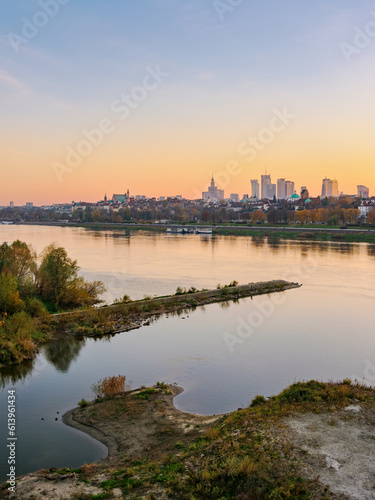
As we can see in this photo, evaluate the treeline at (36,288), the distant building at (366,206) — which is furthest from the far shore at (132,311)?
the distant building at (366,206)

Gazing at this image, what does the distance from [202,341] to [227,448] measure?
28.4 ft

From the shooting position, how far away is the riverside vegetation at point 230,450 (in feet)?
21.3

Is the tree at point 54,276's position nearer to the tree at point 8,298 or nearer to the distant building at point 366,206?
the tree at point 8,298

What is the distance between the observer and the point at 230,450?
740 centimetres

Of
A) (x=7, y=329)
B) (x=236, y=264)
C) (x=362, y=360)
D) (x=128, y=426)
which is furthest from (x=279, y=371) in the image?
(x=236, y=264)

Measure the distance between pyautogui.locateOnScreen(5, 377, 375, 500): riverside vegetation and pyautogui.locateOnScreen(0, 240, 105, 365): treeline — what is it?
676 cm

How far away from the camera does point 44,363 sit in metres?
13.7

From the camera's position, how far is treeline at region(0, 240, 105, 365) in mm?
16109

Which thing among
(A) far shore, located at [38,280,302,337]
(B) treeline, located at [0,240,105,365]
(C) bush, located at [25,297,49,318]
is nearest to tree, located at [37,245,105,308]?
(B) treeline, located at [0,240,105,365]

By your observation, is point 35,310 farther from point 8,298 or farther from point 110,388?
point 110,388

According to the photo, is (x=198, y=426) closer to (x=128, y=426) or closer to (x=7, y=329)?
(x=128, y=426)

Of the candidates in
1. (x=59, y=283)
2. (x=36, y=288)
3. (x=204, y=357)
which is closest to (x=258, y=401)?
(x=204, y=357)

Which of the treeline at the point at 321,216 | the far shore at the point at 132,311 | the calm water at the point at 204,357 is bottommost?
the calm water at the point at 204,357

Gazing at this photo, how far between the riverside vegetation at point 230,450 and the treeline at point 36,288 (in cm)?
676
